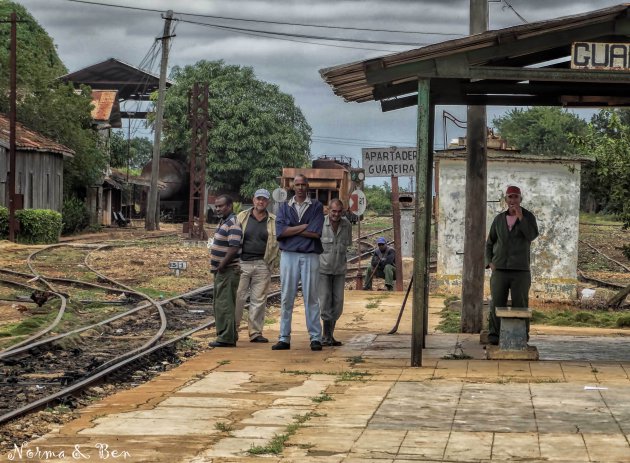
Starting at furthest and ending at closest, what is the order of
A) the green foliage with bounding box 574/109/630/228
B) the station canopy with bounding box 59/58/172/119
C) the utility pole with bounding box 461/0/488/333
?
the station canopy with bounding box 59/58/172/119 < the green foliage with bounding box 574/109/630/228 < the utility pole with bounding box 461/0/488/333

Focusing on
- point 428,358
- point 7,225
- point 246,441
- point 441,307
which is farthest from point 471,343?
point 7,225

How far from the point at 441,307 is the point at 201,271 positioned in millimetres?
12259

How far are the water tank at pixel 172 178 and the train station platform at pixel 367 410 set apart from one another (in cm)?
5527

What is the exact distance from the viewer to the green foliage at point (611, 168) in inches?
826

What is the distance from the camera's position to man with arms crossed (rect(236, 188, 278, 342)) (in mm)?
14727

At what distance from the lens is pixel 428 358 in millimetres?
13234

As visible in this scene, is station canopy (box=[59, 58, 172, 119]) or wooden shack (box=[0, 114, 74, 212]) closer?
wooden shack (box=[0, 114, 74, 212])

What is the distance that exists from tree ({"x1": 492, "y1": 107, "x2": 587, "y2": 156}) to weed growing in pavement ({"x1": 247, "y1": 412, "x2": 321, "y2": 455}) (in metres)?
81.2

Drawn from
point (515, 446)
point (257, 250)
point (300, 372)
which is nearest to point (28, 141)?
point (257, 250)

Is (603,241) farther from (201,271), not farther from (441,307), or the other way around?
(441,307)

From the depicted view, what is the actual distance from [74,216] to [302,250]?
40.9 metres

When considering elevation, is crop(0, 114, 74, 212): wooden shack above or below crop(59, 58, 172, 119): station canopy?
below

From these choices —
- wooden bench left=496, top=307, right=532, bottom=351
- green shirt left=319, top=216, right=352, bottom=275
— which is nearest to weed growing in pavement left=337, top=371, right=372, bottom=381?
wooden bench left=496, top=307, right=532, bottom=351

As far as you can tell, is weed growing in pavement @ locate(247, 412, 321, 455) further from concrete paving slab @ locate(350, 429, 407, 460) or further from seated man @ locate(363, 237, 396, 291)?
seated man @ locate(363, 237, 396, 291)
